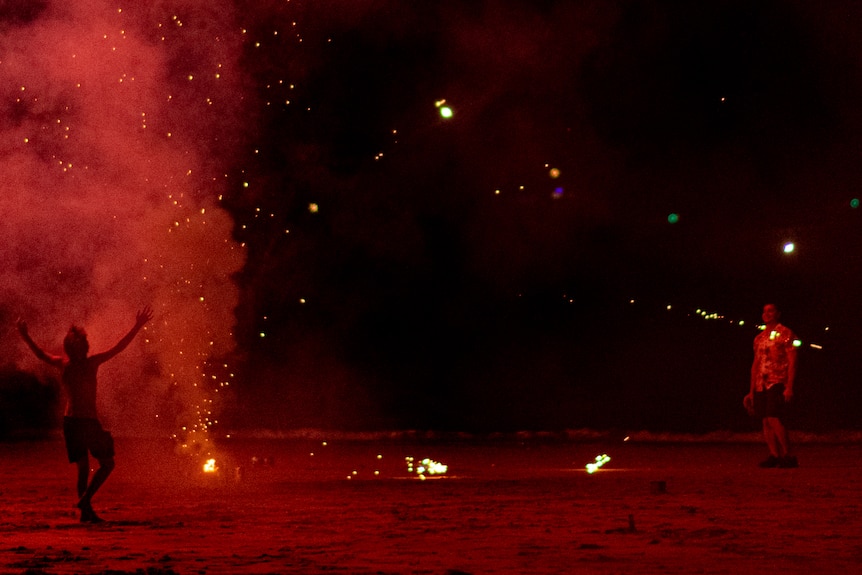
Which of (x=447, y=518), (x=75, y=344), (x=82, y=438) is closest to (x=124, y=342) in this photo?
(x=75, y=344)

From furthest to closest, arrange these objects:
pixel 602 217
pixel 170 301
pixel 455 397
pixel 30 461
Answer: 1. pixel 455 397
2. pixel 602 217
3. pixel 170 301
4. pixel 30 461

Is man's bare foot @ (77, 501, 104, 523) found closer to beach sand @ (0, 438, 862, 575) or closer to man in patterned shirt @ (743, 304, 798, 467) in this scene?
beach sand @ (0, 438, 862, 575)

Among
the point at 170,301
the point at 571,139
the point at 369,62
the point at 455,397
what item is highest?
the point at 369,62

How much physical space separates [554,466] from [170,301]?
7.42 metres

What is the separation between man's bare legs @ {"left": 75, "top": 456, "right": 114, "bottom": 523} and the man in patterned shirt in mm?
7408

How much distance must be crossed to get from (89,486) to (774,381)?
7901mm

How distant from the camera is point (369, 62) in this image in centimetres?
1955

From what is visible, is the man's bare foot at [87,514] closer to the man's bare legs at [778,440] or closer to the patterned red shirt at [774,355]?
the man's bare legs at [778,440]

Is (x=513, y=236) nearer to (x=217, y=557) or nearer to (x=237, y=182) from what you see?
(x=237, y=182)

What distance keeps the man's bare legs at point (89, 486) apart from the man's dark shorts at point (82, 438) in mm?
63

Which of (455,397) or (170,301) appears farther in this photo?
(455,397)

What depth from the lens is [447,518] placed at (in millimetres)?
7668

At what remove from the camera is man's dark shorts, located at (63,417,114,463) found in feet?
26.6

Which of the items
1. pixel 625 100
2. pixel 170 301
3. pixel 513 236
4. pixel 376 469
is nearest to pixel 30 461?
pixel 170 301
